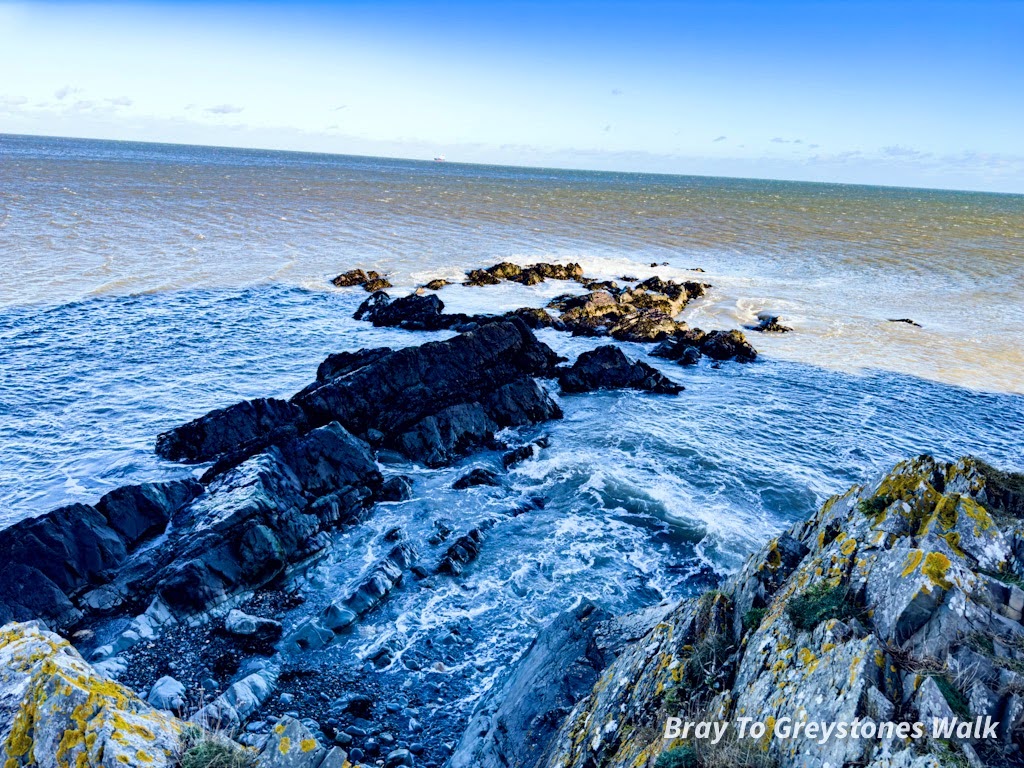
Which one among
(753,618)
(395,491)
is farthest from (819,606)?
(395,491)

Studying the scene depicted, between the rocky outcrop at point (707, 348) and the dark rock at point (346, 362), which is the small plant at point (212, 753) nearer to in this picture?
the dark rock at point (346, 362)

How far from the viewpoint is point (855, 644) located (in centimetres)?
572

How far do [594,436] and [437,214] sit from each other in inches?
2789

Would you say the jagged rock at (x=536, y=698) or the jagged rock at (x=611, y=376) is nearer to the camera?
the jagged rock at (x=536, y=698)

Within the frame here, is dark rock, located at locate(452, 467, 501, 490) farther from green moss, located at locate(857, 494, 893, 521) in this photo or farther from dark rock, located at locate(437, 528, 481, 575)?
green moss, located at locate(857, 494, 893, 521)

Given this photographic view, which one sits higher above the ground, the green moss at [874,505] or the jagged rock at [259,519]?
the green moss at [874,505]

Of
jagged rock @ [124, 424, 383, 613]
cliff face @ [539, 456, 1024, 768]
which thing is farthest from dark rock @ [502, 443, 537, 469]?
cliff face @ [539, 456, 1024, 768]

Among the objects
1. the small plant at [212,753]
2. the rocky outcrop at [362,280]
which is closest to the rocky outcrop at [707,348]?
the rocky outcrop at [362,280]

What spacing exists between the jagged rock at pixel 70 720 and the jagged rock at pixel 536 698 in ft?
Answer: 15.2

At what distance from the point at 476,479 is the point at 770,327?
25.9 meters

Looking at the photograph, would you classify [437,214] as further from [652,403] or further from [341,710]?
[341,710]

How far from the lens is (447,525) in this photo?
17.0 meters

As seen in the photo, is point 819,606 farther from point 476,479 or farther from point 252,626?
point 476,479

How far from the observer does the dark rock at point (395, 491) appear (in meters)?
18.2
